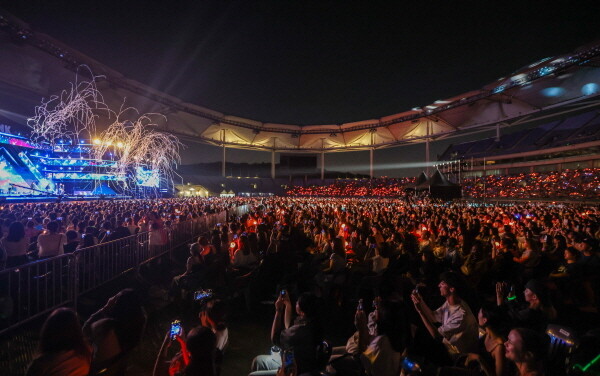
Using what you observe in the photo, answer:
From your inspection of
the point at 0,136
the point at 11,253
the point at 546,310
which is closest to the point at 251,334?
the point at 546,310

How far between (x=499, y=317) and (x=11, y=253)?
26.3ft

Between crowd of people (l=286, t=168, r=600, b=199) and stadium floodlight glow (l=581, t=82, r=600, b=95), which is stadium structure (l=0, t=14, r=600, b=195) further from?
crowd of people (l=286, t=168, r=600, b=199)

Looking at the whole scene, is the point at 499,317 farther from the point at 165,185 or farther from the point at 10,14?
the point at 165,185

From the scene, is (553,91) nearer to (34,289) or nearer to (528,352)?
(528,352)

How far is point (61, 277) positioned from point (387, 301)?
5.17 metres

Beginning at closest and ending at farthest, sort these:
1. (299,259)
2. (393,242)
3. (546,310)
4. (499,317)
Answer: (499,317) < (546,310) < (393,242) < (299,259)

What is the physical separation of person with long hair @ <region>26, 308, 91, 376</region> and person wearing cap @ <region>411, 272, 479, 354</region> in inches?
125

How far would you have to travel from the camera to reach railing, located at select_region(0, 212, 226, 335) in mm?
4031

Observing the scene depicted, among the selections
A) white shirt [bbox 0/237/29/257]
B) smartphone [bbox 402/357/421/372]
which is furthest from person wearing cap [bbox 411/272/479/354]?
white shirt [bbox 0/237/29/257]

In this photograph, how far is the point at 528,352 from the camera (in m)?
2.19


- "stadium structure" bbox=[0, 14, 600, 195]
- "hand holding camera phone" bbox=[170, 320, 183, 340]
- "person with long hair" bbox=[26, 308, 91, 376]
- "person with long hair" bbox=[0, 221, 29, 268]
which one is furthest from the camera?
"stadium structure" bbox=[0, 14, 600, 195]

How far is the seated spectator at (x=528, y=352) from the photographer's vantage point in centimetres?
218

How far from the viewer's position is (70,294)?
16.6 feet

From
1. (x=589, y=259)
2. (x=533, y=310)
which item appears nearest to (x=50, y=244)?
(x=533, y=310)
